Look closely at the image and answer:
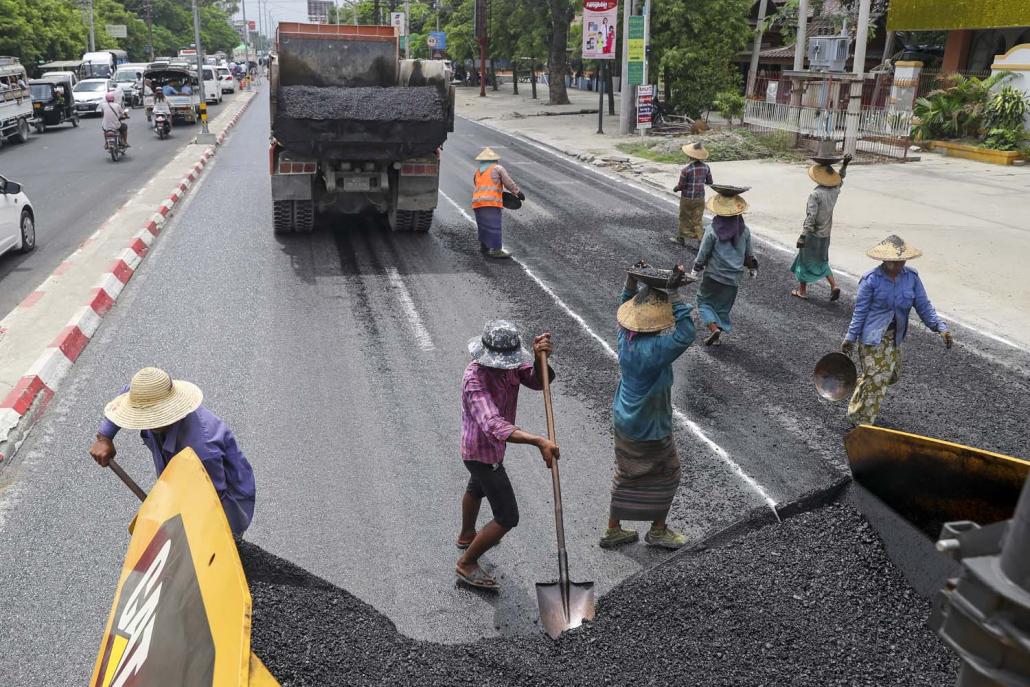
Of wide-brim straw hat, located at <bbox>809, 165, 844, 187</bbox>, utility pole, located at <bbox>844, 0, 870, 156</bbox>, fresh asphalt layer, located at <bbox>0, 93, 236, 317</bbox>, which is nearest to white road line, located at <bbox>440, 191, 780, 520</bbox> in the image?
wide-brim straw hat, located at <bbox>809, 165, 844, 187</bbox>

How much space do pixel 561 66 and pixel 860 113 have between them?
20.8 metres

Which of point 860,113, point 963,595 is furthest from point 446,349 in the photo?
point 860,113

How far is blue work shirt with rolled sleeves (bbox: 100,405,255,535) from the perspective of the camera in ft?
14.0

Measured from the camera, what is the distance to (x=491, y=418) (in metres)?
4.68

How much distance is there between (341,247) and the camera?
513 inches

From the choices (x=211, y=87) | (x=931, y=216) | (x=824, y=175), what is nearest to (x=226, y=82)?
(x=211, y=87)

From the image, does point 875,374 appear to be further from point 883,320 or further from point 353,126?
point 353,126

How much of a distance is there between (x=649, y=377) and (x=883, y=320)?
271 centimetres

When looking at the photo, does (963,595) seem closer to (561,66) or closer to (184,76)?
(184,76)

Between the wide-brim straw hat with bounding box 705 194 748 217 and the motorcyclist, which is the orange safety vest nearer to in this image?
the wide-brim straw hat with bounding box 705 194 748 217

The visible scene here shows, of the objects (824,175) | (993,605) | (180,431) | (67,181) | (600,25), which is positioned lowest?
(67,181)

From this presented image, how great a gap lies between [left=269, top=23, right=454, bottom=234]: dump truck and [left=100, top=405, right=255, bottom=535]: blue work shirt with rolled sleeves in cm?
792

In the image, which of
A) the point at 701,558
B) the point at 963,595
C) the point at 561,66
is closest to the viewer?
the point at 963,595

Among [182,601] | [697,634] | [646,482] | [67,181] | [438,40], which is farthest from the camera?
[438,40]
